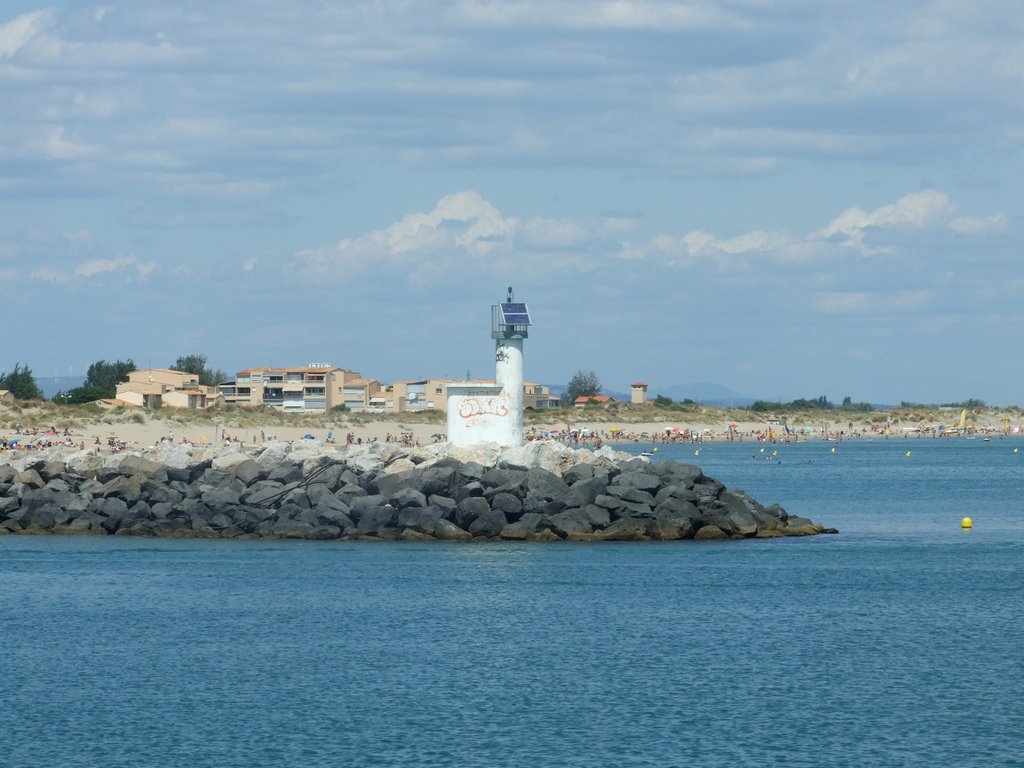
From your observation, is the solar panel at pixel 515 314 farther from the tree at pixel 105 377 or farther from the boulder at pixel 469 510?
the tree at pixel 105 377

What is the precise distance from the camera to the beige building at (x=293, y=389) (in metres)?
121

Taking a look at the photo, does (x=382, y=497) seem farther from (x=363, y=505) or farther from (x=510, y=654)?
(x=510, y=654)

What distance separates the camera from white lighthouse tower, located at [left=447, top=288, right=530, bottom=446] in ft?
130

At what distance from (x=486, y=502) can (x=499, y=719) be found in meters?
17.1

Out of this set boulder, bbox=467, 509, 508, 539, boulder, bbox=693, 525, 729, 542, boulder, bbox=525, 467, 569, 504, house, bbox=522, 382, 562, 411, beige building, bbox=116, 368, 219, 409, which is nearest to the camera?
boulder, bbox=467, 509, 508, 539

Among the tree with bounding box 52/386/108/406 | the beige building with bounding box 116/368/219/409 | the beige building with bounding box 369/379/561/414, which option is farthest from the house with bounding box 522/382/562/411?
the tree with bounding box 52/386/108/406

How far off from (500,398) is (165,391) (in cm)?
7831

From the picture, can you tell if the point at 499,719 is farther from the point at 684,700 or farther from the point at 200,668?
the point at 200,668

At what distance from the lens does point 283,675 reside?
22.7 metres

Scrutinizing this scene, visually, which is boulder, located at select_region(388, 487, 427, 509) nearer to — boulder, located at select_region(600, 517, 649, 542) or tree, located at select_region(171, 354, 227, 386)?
boulder, located at select_region(600, 517, 649, 542)

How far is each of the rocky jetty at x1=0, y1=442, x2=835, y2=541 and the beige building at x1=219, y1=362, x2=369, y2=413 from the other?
257 feet

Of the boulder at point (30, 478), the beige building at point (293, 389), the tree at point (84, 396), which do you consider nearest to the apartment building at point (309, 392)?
the beige building at point (293, 389)

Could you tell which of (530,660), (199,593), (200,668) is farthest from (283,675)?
(199,593)

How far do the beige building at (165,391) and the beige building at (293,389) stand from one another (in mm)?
2367
